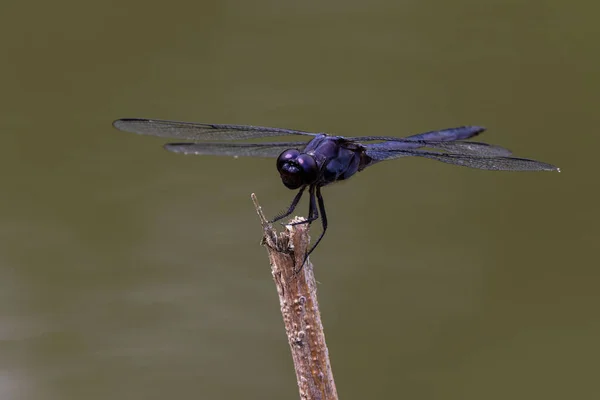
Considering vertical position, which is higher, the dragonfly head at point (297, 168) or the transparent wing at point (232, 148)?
the transparent wing at point (232, 148)

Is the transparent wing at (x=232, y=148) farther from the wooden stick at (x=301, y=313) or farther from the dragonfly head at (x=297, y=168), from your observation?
the wooden stick at (x=301, y=313)

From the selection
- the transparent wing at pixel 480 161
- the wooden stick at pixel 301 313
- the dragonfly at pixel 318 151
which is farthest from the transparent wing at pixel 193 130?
the wooden stick at pixel 301 313

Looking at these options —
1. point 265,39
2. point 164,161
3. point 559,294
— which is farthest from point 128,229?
point 559,294

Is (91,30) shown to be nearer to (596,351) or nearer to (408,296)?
(408,296)

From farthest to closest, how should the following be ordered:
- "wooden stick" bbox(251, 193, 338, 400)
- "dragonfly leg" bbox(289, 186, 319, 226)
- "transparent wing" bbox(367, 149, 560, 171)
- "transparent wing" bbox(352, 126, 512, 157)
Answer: "transparent wing" bbox(352, 126, 512, 157) < "transparent wing" bbox(367, 149, 560, 171) < "dragonfly leg" bbox(289, 186, 319, 226) < "wooden stick" bbox(251, 193, 338, 400)

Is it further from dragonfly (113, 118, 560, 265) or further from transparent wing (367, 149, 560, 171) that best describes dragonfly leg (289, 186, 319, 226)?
transparent wing (367, 149, 560, 171)

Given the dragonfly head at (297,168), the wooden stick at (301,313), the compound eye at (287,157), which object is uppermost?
the compound eye at (287,157)

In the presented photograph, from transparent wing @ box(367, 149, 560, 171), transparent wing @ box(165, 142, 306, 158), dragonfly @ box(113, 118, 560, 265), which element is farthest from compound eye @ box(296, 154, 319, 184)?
transparent wing @ box(165, 142, 306, 158)
